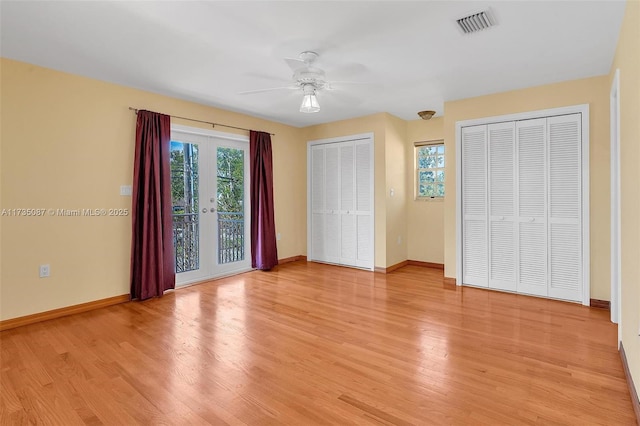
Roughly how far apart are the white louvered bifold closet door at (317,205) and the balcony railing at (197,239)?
1372 mm

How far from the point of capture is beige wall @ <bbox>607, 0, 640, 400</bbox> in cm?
190

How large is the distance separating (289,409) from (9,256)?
3.13 metres

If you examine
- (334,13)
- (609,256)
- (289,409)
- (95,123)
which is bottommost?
(289,409)

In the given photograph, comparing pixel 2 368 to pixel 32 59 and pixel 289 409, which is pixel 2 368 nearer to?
pixel 289 409

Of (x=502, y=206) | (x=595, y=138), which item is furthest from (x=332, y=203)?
(x=595, y=138)

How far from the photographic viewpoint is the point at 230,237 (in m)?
5.36

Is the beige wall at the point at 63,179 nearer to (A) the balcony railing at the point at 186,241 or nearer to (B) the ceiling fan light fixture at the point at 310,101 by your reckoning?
(A) the balcony railing at the point at 186,241

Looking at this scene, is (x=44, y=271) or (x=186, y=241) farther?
(x=186, y=241)

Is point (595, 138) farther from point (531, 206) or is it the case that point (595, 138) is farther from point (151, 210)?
point (151, 210)

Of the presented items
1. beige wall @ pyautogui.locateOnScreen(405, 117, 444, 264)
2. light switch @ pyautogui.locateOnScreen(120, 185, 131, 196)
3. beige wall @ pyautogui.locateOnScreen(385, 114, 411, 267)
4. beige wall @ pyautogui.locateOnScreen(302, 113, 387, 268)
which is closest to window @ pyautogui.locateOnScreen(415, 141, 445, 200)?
beige wall @ pyautogui.locateOnScreen(405, 117, 444, 264)

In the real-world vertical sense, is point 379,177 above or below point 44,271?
above

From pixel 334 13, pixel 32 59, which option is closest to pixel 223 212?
pixel 32 59

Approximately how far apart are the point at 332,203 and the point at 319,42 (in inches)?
134

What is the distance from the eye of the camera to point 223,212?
17.1ft
